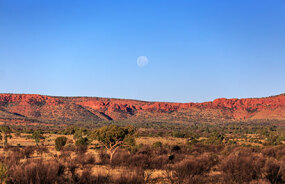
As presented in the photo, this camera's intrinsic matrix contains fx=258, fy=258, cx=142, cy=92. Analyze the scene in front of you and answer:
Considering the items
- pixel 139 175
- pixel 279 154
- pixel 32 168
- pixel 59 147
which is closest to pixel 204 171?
pixel 139 175

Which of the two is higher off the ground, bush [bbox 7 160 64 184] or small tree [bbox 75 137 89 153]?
bush [bbox 7 160 64 184]

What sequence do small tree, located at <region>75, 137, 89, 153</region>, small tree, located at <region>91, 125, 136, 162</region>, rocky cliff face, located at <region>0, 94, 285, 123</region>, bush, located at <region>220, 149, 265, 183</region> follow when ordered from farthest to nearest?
rocky cliff face, located at <region>0, 94, 285, 123</region>, small tree, located at <region>75, 137, 89, 153</region>, small tree, located at <region>91, 125, 136, 162</region>, bush, located at <region>220, 149, 265, 183</region>

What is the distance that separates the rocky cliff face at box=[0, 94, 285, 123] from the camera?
12181cm

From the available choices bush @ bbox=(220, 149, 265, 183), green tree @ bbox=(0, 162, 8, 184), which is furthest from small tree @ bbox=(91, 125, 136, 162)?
green tree @ bbox=(0, 162, 8, 184)

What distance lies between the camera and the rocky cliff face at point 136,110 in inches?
4796

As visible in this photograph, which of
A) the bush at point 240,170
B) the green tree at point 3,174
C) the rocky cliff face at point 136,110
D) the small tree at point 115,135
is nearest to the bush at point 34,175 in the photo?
the green tree at point 3,174

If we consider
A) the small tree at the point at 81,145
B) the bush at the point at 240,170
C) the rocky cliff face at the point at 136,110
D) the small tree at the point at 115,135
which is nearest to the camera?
the bush at the point at 240,170

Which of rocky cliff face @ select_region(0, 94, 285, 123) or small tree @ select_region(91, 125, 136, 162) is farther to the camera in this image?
rocky cliff face @ select_region(0, 94, 285, 123)

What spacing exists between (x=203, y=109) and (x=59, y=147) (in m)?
114

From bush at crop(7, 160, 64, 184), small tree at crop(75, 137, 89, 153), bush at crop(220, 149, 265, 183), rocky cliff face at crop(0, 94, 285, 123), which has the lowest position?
small tree at crop(75, 137, 89, 153)

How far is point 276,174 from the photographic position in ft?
43.2

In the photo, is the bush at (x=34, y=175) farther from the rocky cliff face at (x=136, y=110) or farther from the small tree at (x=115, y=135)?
the rocky cliff face at (x=136, y=110)

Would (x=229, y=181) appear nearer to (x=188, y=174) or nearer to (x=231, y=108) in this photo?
(x=188, y=174)

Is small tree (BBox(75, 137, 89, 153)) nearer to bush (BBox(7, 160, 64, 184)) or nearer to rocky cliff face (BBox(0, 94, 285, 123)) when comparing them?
bush (BBox(7, 160, 64, 184))
